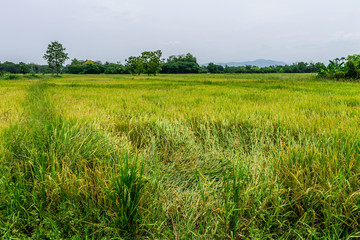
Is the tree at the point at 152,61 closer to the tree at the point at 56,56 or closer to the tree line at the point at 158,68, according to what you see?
the tree line at the point at 158,68

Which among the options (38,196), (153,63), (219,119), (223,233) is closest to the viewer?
(223,233)

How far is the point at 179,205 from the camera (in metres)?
1.34

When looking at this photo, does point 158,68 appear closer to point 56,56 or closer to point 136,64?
point 136,64

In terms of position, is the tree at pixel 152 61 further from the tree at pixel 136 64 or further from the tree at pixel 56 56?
the tree at pixel 56 56

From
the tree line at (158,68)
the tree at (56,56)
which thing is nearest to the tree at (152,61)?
the tree line at (158,68)

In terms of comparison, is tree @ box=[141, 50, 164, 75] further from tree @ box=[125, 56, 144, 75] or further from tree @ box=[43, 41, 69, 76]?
tree @ box=[43, 41, 69, 76]

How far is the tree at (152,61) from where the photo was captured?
155ft

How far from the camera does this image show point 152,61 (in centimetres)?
4791

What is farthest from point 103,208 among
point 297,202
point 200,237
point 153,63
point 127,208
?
point 153,63

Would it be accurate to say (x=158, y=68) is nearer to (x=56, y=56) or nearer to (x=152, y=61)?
(x=152, y=61)

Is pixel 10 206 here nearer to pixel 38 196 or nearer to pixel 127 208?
pixel 38 196

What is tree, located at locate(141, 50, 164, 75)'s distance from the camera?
1857 inches

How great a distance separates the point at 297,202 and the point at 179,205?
74 centimetres

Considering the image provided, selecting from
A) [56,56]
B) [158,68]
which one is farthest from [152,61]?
[56,56]
